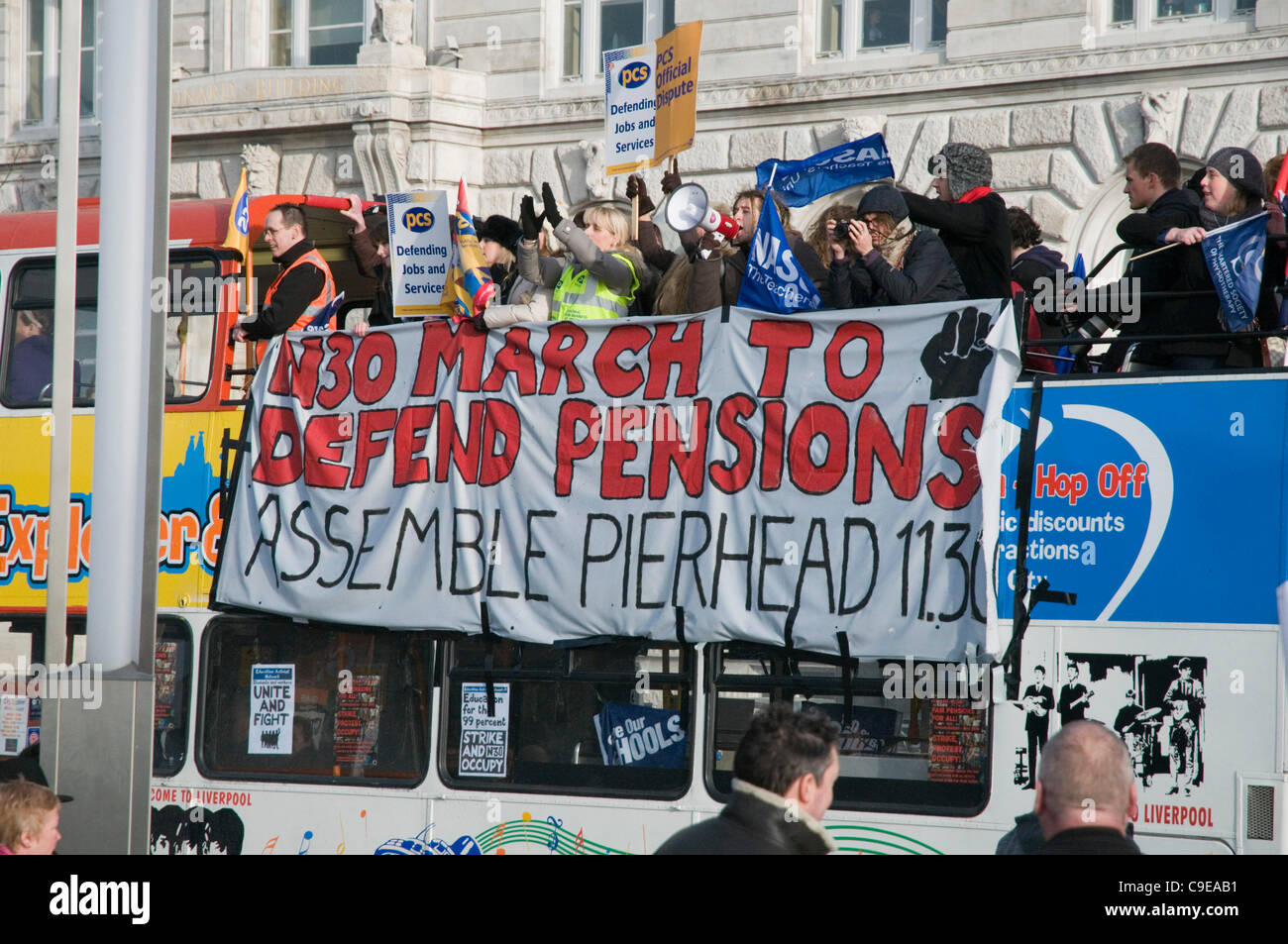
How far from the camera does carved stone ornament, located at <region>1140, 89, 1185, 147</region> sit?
15.3 meters

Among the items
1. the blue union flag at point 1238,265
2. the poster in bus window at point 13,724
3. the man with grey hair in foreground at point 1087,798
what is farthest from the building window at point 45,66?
the man with grey hair in foreground at point 1087,798

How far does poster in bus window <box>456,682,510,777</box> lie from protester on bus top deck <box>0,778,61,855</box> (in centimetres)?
255

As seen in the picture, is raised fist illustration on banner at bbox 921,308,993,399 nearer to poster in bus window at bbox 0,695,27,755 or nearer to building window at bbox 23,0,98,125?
poster in bus window at bbox 0,695,27,755

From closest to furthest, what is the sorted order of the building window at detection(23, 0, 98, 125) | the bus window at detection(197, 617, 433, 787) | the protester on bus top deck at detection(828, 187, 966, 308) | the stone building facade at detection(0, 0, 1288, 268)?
1. the protester on bus top deck at detection(828, 187, 966, 308)
2. the bus window at detection(197, 617, 433, 787)
3. the stone building facade at detection(0, 0, 1288, 268)
4. the building window at detection(23, 0, 98, 125)

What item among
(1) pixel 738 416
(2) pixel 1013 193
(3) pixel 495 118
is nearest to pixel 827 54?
(2) pixel 1013 193

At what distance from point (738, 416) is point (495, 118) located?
1324cm

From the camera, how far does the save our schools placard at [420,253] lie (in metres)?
8.36

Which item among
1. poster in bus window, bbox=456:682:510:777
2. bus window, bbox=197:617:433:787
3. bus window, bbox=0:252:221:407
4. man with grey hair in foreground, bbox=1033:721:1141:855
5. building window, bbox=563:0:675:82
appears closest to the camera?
man with grey hair in foreground, bbox=1033:721:1141:855

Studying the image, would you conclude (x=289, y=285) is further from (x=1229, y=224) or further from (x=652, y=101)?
(x=1229, y=224)

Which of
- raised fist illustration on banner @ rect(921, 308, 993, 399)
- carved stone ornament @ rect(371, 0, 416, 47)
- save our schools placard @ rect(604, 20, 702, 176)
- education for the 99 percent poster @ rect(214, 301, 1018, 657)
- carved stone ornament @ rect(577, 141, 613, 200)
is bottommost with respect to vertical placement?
education for the 99 percent poster @ rect(214, 301, 1018, 657)

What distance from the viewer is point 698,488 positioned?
6930mm

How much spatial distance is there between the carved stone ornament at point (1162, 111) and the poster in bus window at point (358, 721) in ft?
34.9
